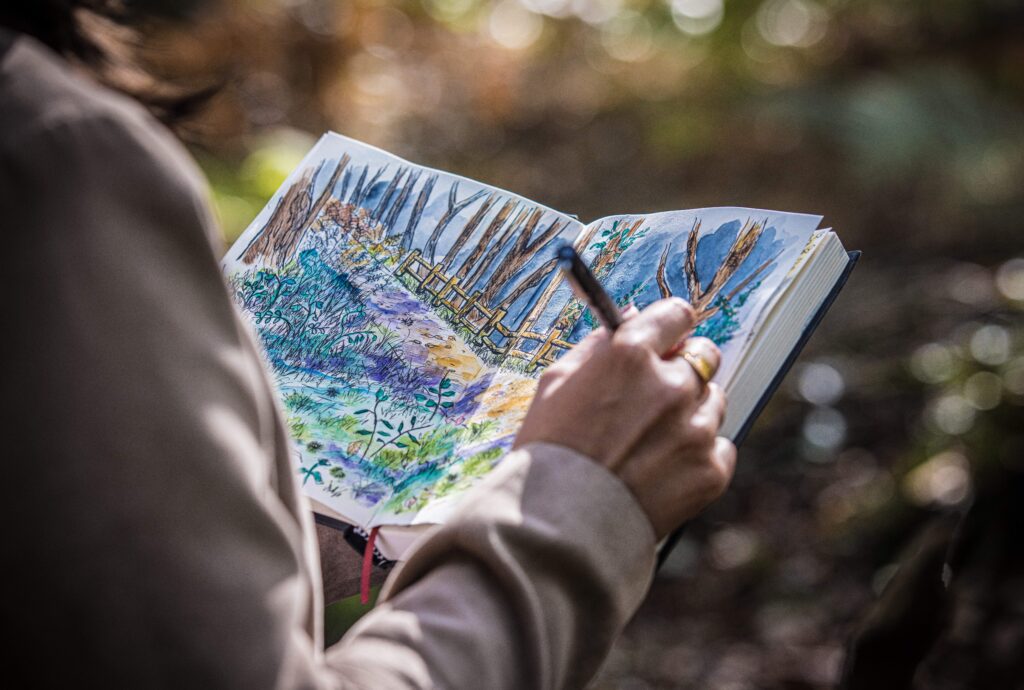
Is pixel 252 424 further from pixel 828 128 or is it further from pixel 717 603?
pixel 828 128

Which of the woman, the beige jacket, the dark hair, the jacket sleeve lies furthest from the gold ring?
the dark hair

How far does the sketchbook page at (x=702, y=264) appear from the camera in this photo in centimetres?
81

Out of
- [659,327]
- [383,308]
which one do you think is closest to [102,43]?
[383,308]

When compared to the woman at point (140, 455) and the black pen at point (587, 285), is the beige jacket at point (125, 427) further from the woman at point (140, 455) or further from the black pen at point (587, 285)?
the black pen at point (587, 285)

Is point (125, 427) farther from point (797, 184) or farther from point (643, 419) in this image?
point (797, 184)

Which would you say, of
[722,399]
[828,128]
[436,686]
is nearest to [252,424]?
[436,686]

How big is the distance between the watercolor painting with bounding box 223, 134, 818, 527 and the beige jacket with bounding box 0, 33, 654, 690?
313 millimetres

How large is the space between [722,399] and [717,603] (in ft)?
6.28

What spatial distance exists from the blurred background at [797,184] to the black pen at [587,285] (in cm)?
59

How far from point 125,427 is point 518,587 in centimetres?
29

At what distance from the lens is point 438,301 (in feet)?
3.24

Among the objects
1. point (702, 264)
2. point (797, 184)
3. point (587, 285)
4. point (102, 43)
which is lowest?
point (797, 184)

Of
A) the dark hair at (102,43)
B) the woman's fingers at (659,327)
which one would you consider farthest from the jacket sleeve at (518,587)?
the dark hair at (102,43)

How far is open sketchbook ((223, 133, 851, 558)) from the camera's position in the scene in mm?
819
